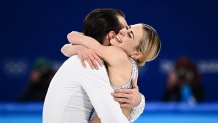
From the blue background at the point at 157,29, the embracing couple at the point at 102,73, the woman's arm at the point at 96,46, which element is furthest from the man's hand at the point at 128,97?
the blue background at the point at 157,29

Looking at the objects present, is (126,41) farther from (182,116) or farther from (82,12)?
(82,12)

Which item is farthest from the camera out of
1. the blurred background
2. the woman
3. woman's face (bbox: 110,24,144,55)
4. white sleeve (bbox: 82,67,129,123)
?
the blurred background

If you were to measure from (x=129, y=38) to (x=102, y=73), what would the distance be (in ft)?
1.01

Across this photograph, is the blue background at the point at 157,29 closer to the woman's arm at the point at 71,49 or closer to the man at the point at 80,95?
the woman's arm at the point at 71,49

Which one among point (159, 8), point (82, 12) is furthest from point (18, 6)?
point (159, 8)

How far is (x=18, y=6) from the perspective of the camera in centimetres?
926

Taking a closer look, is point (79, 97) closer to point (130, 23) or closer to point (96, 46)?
point (96, 46)

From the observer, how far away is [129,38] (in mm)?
2844

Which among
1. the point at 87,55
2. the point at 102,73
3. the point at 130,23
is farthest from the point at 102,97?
the point at 130,23

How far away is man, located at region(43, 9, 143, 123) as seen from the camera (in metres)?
2.60

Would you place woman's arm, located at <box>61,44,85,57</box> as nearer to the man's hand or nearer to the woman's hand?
the woman's hand

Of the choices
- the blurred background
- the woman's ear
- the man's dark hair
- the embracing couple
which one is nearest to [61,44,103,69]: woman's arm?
the embracing couple

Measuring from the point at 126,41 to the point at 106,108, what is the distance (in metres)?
0.43

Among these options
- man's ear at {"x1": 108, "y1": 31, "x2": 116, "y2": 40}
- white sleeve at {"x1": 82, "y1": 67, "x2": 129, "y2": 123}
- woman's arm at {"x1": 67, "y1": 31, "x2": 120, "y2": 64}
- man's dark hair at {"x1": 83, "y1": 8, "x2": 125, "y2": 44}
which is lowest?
white sleeve at {"x1": 82, "y1": 67, "x2": 129, "y2": 123}
